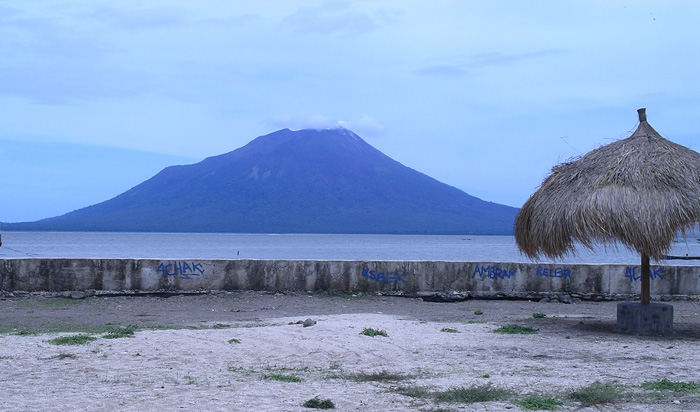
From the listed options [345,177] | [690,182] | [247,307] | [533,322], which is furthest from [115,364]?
[345,177]

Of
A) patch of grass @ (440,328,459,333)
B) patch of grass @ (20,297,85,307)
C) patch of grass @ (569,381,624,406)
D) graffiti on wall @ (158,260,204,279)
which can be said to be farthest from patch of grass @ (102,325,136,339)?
patch of grass @ (569,381,624,406)

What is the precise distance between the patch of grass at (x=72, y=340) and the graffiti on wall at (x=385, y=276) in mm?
6456

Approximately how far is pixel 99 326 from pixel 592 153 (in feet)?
23.6

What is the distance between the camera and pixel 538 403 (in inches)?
230

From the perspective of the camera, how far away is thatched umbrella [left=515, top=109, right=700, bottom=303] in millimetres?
9438

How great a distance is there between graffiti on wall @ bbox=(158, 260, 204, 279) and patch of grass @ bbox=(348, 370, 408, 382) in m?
7.39

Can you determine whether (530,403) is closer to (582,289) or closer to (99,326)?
(99,326)

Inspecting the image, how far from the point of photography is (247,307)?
12.8 metres

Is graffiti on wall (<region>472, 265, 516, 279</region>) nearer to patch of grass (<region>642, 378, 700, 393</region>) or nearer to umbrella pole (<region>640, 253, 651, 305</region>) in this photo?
umbrella pole (<region>640, 253, 651, 305</region>)

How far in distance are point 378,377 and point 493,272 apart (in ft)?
25.3

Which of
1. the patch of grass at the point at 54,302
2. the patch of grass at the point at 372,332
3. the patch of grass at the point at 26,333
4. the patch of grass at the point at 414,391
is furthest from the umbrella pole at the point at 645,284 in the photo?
the patch of grass at the point at 54,302

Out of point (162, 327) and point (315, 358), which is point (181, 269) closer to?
point (162, 327)

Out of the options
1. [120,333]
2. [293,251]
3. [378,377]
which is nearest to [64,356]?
[120,333]

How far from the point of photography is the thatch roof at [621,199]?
9.44 m
